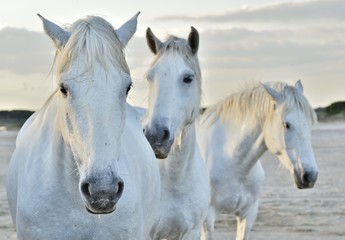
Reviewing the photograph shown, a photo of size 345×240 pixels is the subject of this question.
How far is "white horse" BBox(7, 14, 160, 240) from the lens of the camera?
3344 millimetres

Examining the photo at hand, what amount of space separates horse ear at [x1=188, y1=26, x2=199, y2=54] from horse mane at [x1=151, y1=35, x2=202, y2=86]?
0.12 feet

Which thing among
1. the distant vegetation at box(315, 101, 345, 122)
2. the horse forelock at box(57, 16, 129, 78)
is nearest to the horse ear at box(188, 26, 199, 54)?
the horse forelock at box(57, 16, 129, 78)

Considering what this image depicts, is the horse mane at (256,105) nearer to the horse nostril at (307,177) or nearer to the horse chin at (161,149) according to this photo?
the horse nostril at (307,177)

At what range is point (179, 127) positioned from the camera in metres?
5.62

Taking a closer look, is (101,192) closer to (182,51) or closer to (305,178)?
(182,51)

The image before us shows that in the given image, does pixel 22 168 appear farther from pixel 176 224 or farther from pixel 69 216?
pixel 176 224

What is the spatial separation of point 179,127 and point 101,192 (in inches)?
95.8

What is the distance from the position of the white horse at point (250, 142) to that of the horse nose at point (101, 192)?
12.9 feet

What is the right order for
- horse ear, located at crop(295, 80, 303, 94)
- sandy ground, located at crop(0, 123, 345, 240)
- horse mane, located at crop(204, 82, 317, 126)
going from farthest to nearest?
sandy ground, located at crop(0, 123, 345, 240), horse ear, located at crop(295, 80, 303, 94), horse mane, located at crop(204, 82, 317, 126)

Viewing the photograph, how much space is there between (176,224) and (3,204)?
7.68 metres

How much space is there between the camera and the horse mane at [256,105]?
7.08 meters

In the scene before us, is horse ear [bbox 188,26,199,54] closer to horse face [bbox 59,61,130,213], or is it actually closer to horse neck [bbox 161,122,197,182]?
horse neck [bbox 161,122,197,182]

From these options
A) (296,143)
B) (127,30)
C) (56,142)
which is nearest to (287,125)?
(296,143)

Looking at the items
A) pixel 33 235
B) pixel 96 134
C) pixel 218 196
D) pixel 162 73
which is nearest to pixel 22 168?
pixel 33 235
